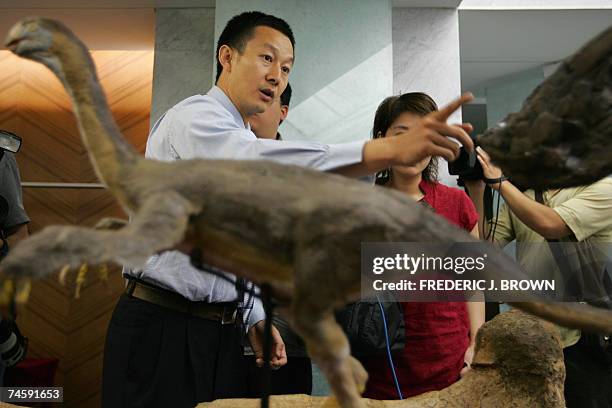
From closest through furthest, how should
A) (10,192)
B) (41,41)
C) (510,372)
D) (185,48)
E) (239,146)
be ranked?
1. (41,41)
2. (239,146)
3. (510,372)
4. (10,192)
5. (185,48)

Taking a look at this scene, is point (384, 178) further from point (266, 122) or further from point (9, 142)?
point (9, 142)

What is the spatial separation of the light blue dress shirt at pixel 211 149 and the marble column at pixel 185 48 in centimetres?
136

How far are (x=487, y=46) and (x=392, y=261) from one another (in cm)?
228

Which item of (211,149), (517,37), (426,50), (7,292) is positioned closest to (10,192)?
(211,149)

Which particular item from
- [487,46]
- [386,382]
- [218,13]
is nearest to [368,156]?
[386,382]

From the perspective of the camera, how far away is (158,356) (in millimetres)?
1350

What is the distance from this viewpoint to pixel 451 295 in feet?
3.02

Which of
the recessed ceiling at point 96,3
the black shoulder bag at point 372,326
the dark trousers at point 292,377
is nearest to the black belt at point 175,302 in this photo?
the black shoulder bag at point 372,326

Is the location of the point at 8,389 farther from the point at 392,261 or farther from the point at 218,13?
the point at 218,13

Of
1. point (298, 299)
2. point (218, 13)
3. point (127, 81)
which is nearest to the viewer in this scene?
point (298, 299)

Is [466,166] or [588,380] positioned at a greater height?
[466,166]

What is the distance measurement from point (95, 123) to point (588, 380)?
1.25 m

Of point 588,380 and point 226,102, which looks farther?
point 588,380

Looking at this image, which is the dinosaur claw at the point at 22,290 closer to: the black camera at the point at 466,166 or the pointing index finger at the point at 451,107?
the pointing index finger at the point at 451,107
